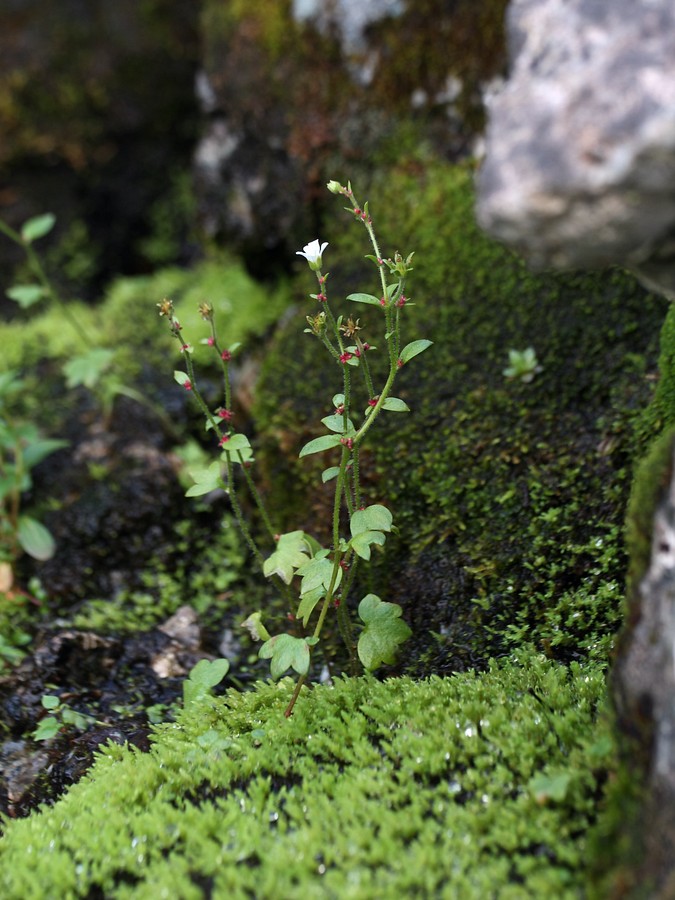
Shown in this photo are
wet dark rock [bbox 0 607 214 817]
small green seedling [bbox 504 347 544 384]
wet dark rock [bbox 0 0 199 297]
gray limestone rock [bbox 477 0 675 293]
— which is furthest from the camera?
wet dark rock [bbox 0 0 199 297]

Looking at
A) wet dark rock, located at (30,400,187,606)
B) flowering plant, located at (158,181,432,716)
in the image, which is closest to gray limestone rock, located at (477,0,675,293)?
flowering plant, located at (158,181,432,716)

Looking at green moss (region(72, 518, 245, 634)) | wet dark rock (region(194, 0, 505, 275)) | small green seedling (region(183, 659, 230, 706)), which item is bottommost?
green moss (region(72, 518, 245, 634))

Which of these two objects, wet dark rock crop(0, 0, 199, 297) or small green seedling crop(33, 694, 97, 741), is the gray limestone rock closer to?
small green seedling crop(33, 694, 97, 741)

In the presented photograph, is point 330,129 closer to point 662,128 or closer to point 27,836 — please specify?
point 662,128

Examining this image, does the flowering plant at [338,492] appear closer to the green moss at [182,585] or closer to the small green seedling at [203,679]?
the small green seedling at [203,679]

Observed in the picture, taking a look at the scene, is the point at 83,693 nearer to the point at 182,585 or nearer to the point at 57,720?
the point at 57,720

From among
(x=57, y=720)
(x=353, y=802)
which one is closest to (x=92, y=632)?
(x=57, y=720)
